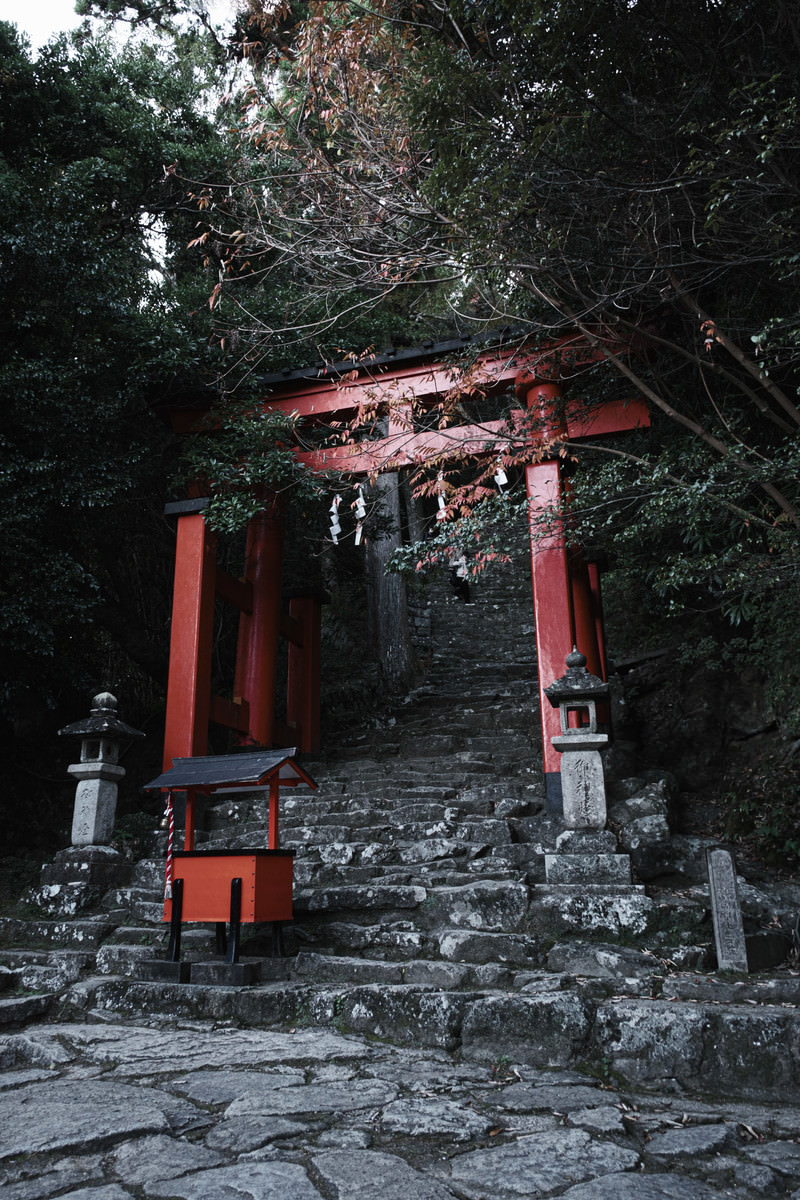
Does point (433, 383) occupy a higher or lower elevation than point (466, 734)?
higher

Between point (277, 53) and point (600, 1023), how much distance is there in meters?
7.42

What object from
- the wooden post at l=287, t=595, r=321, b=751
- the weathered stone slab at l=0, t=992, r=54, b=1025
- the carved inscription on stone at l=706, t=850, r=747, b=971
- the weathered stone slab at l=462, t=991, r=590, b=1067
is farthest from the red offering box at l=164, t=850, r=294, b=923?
the wooden post at l=287, t=595, r=321, b=751

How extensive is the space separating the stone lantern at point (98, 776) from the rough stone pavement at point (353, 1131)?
3.00 metres

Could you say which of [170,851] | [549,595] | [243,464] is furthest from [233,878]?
[243,464]

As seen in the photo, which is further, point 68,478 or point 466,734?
point 466,734

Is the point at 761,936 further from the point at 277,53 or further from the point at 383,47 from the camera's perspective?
the point at 277,53

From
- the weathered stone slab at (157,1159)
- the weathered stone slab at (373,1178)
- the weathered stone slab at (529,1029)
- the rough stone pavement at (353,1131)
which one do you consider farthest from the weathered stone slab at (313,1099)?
the weathered stone slab at (529,1029)

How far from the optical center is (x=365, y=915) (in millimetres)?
5730

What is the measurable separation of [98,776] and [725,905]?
16.7ft

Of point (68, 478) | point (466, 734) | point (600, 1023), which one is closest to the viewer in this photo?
point (600, 1023)

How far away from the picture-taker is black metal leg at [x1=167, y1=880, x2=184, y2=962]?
17.0ft

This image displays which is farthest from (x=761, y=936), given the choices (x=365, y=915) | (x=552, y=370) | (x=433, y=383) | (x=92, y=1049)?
(x=433, y=383)

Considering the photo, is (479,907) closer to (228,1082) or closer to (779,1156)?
(228,1082)

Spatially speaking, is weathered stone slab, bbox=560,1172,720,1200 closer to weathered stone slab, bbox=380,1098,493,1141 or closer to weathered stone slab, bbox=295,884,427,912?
weathered stone slab, bbox=380,1098,493,1141
